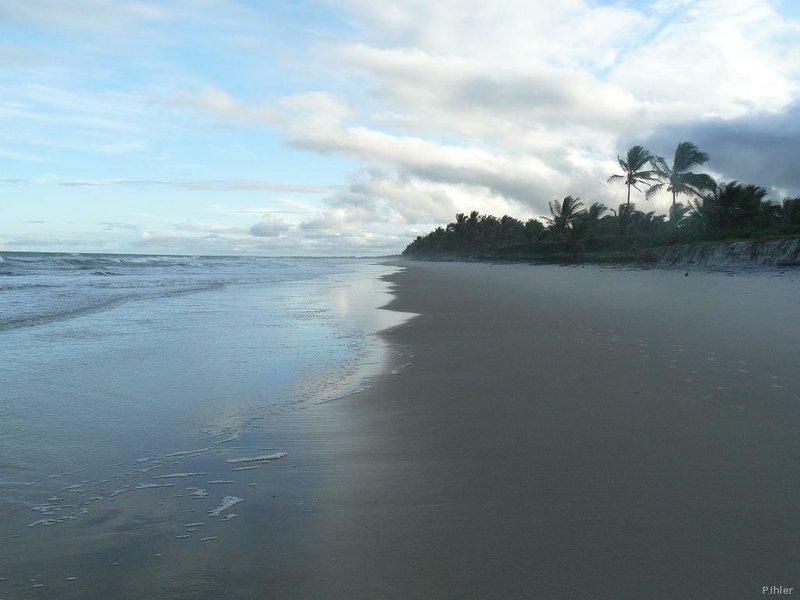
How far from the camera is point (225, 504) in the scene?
305cm

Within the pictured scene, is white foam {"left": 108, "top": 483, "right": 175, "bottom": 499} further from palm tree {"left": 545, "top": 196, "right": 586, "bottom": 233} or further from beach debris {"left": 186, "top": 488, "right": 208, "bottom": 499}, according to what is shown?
palm tree {"left": 545, "top": 196, "right": 586, "bottom": 233}

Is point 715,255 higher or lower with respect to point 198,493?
higher

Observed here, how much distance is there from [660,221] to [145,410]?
4782 centimetres

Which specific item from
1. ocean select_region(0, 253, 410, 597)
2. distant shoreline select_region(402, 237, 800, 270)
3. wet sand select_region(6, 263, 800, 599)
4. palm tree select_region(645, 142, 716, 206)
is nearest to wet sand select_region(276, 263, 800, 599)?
wet sand select_region(6, 263, 800, 599)

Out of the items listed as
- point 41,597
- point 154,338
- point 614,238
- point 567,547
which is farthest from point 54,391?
point 614,238

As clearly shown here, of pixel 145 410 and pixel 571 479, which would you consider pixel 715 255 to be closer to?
pixel 571 479

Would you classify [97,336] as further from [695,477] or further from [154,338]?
[695,477]

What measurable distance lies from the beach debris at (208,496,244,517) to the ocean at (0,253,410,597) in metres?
0.02

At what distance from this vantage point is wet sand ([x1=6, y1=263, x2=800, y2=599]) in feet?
7.56

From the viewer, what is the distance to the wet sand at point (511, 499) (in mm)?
2305

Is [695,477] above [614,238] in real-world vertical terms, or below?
below

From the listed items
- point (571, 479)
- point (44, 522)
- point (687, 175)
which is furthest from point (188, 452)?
point (687, 175)

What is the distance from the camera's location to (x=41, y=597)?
223 centimetres

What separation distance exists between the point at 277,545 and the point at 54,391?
4.09 m
